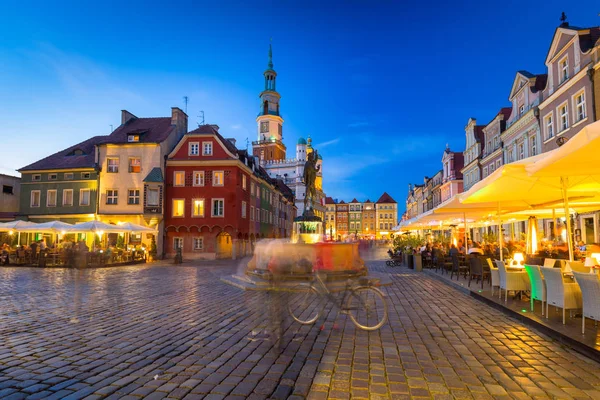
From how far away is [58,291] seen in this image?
12680 millimetres

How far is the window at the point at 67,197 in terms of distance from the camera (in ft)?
119

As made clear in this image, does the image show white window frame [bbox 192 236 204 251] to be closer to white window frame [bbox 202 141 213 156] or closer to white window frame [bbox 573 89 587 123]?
white window frame [bbox 202 141 213 156]

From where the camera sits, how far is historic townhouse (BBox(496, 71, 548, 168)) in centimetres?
2917

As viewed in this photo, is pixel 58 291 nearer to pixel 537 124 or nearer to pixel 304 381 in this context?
pixel 304 381

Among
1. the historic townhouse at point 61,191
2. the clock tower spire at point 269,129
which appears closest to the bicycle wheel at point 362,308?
the historic townhouse at point 61,191

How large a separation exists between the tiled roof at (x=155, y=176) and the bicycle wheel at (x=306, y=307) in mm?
26470

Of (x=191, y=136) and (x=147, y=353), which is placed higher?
(x=191, y=136)

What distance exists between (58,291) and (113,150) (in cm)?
2627

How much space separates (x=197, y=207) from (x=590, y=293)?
33.0 metres

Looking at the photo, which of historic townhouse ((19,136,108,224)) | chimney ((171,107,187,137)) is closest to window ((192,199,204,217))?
chimney ((171,107,187,137))

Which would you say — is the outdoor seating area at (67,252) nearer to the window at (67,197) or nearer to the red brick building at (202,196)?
the red brick building at (202,196)

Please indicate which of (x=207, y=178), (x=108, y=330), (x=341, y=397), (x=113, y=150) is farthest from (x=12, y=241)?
(x=341, y=397)

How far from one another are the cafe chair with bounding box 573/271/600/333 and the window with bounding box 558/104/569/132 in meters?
22.7

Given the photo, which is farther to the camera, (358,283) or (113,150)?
(113,150)
